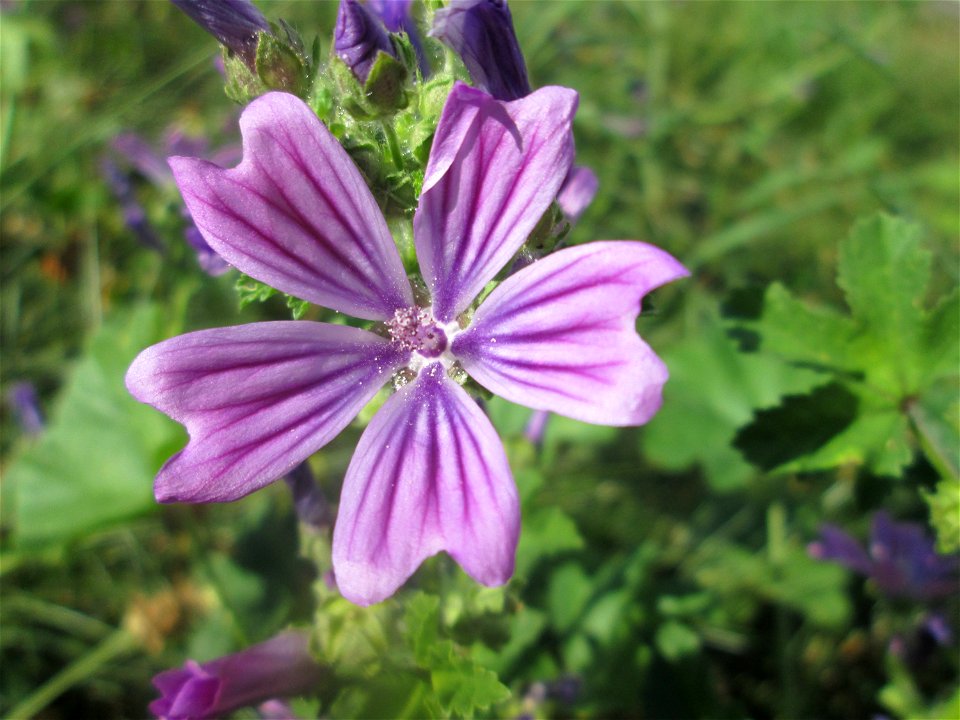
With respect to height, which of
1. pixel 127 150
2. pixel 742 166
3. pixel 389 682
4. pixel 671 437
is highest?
pixel 127 150

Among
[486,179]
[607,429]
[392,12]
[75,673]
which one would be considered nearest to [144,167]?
[75,673]

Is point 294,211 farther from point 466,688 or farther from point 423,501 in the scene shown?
point 466,688

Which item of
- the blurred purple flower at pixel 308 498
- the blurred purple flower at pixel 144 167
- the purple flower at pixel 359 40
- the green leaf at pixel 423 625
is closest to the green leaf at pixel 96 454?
the blurred purple flower at pixel 144 167

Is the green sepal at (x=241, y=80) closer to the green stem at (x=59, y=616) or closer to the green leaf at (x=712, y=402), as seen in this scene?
the green leaf at (x=712, y=402)

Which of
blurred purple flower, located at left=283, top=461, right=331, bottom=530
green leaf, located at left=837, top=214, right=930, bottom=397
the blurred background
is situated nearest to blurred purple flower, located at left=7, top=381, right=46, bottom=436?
the blurred background

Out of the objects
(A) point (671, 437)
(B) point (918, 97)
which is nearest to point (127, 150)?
(A) point (671, 437)

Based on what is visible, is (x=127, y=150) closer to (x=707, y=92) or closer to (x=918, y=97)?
(x=707, y=92)

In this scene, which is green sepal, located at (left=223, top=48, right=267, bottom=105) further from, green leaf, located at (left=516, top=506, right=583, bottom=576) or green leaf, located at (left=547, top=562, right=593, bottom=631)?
green leaf, located at (left=547, top=562, right=593, bottom=631)
